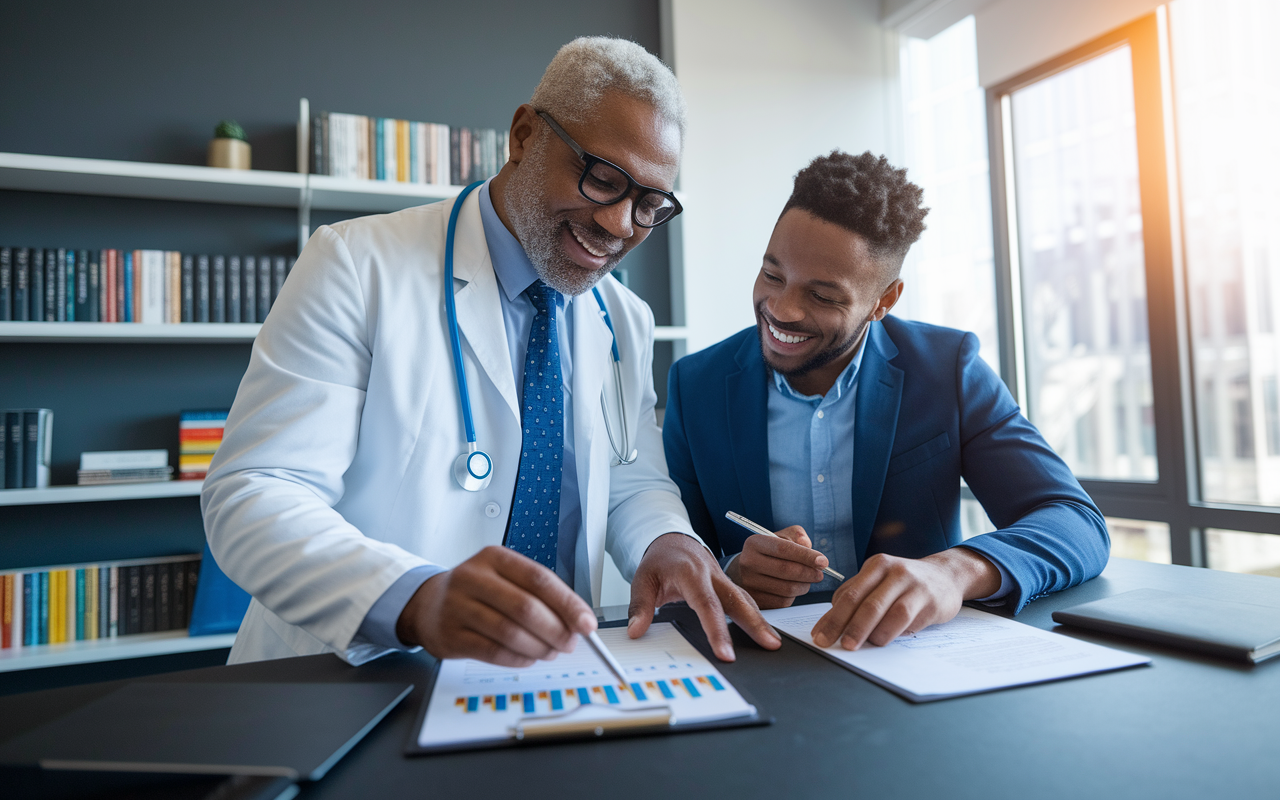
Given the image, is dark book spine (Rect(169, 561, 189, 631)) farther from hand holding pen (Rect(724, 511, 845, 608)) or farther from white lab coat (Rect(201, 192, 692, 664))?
hand holding pen (Rect(724, 511, 845, 608))

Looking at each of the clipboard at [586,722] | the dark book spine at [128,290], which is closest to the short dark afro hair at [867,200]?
the clipboard at [586,722]

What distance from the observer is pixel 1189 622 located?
2.80ft

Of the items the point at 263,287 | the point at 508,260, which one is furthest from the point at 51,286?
the point at 508,260

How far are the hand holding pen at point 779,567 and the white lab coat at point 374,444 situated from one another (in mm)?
157

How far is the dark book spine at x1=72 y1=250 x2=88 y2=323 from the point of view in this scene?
2.47 m

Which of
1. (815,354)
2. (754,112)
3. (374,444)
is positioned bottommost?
(374,444)

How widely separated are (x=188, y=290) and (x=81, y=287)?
302mm

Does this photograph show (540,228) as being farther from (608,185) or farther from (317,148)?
(317,148)

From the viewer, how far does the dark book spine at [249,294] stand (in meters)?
2.64

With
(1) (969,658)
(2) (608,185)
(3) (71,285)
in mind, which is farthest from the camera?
(3) (71,285)

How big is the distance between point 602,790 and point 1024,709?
0.39 metres

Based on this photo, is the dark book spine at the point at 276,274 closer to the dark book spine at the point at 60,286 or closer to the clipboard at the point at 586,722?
the dark book spine at the point at 60,286

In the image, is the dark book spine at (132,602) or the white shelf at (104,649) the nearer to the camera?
the white shelf at (104,649)

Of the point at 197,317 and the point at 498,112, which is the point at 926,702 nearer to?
the point at 197,317
